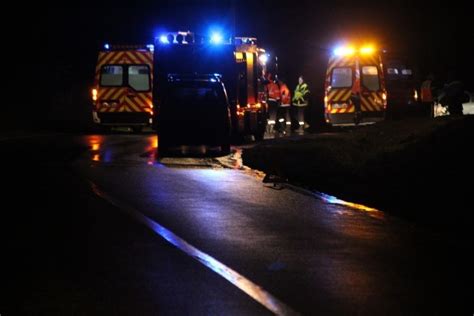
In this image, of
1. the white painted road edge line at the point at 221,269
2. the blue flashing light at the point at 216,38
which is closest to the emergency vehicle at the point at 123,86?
the blue flashing light at the point at 216,38

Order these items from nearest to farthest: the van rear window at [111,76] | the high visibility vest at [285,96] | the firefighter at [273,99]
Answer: the van rear window at [111,76]
the firefighter at [273,99]
the high visibility vest at [285,96]

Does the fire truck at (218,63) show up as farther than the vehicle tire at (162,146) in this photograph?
Yes

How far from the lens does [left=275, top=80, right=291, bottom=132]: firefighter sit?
2881cm

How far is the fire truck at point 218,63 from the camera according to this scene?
22984 millimetres

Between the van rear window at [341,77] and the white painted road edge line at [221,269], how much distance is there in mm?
16696

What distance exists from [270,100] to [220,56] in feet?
20.5

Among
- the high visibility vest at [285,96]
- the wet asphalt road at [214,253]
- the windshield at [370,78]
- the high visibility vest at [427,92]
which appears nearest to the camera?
the wet asphalt road at [214,253]

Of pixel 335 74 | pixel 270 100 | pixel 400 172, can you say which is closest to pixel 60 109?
pixel 270 100

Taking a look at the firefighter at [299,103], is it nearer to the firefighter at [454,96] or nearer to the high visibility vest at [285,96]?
the high visibility vest at [285,96]

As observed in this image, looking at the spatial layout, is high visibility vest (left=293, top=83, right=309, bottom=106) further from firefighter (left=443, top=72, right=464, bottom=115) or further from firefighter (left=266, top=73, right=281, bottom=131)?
firefighter (left=443, top=72, right=464, bottom=115)

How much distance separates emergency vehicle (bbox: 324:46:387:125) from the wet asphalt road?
43.2 ft

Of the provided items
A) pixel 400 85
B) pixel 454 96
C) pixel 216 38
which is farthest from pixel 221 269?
pixel 400 85

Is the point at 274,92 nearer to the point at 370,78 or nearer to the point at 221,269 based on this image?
the point at 370,78

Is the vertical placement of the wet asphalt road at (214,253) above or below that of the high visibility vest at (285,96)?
below
